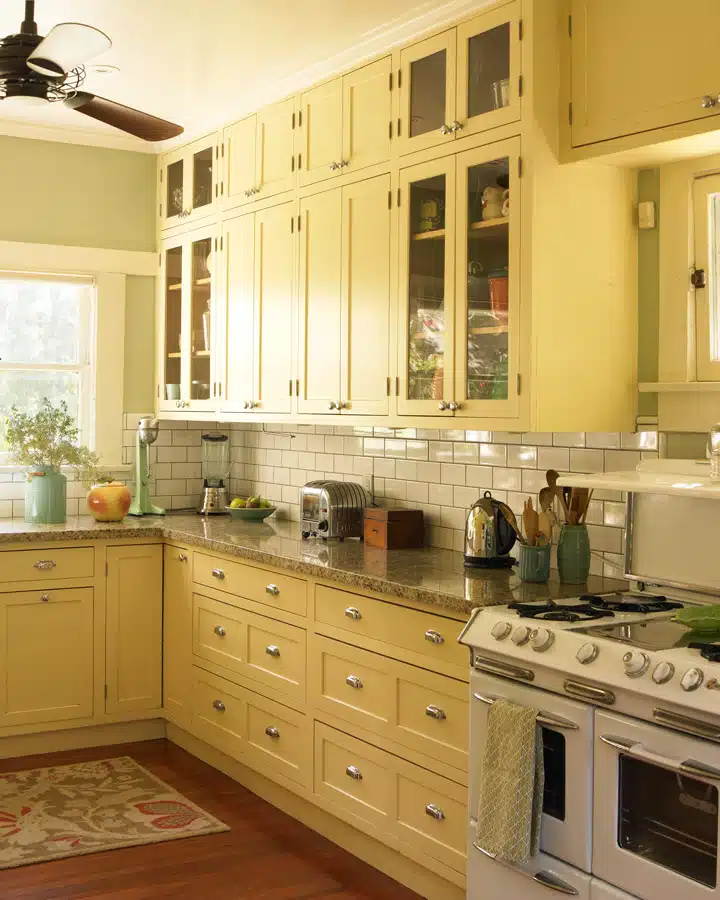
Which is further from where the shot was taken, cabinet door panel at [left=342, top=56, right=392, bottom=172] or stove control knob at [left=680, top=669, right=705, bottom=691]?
cabinet door panel at [left=342, top=56, right=392, bottom=172]

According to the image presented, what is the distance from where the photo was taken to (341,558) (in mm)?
3762

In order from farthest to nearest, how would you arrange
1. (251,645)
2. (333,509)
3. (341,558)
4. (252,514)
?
(252,514) < (333,509) < (251,645) < (341,558)

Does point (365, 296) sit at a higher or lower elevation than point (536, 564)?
higher

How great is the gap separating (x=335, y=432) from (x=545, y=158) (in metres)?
1.95

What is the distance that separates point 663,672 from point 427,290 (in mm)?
1695

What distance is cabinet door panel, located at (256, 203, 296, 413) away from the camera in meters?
4.37

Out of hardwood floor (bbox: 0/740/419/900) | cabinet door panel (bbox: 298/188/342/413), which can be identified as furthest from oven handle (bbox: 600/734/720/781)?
cabinet door panel (bbox: 298/188/342/413)

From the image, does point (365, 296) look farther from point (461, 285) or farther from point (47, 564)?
point (47, 564)

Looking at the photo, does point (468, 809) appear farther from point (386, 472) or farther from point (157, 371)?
point (157, 371)

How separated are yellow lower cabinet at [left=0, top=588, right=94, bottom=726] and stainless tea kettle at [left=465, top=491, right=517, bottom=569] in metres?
1.98

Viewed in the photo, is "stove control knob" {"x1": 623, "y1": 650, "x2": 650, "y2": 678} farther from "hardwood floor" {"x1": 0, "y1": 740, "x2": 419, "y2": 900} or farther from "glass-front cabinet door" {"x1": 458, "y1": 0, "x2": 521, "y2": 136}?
"glass-front cabinet door" {"x1": 458, "y1": 0, "x2": 521, "y2": 136}

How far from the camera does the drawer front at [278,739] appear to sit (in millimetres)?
3740

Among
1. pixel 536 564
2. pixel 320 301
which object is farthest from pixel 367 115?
pixel 536 564

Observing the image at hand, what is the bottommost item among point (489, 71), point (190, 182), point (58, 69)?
point (58, 69)
